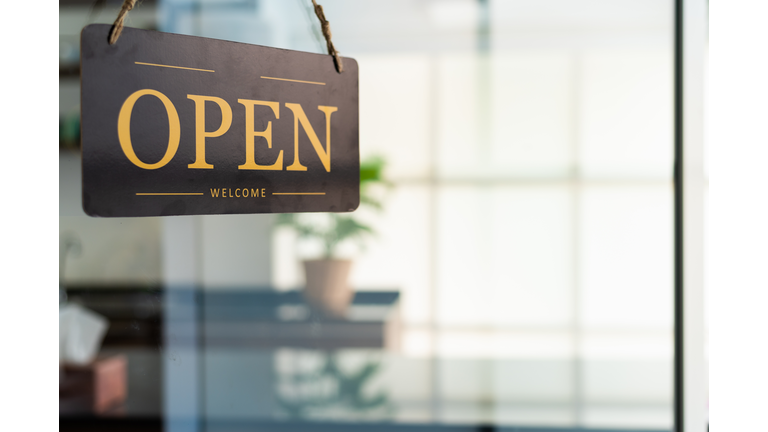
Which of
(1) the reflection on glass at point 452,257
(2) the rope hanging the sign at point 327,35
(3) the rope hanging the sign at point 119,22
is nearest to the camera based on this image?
(3) the rope hanging the sign at point 119,22

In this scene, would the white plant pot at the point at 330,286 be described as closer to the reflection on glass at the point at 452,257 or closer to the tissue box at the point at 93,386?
the reflection on glass at the point at 452,257

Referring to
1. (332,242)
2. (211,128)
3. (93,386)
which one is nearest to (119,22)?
(211,128)

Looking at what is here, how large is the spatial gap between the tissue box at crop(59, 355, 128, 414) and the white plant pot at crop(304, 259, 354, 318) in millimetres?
750

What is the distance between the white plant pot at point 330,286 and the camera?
1.73m

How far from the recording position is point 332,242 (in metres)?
1.73

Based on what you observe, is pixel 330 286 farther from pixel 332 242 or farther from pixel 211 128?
pixel 211 128

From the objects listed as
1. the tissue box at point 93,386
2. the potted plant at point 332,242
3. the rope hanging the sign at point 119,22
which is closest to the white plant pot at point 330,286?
the potted plant at point 332,242

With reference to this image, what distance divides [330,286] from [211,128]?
1312 mm

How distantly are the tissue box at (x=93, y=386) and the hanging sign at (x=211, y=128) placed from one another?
63.0 inches

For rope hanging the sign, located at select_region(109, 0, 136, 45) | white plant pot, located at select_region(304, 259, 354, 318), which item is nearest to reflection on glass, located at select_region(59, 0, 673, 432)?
white plant pot, located at select_region(304, 259, 354, 318)

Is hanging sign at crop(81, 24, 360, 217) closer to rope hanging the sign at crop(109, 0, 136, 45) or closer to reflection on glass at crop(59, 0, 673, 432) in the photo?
rope hanging the sign at crop(109, 0, 136, 45)

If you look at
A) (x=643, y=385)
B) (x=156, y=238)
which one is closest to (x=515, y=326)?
(x=643, y=385)

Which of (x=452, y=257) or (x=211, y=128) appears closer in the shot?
(x=211, y=128)
